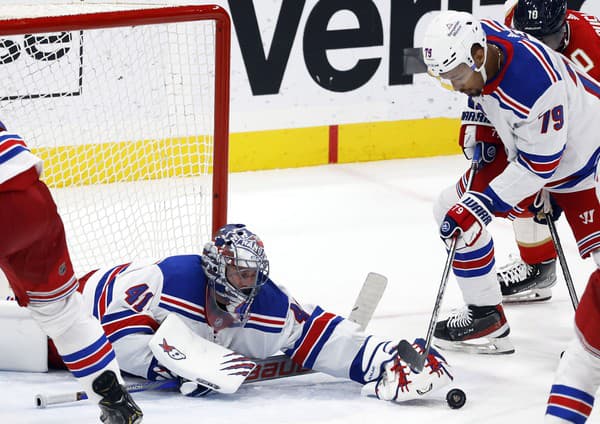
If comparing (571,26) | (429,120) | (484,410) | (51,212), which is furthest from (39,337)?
(429,120)

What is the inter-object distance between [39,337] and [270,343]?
642 millimetres

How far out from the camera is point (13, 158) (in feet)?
8.63

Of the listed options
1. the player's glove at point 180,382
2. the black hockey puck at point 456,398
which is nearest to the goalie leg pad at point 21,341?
the player's glove at point 180,382

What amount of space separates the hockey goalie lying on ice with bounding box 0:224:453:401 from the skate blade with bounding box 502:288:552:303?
3.29ft

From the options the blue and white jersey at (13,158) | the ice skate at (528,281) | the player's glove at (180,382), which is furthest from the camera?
the ice skate at (528,281)

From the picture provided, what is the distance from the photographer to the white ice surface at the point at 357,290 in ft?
11.0

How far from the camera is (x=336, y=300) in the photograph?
4.50 meters

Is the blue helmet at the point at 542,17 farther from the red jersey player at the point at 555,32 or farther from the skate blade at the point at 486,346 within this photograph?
the skate blade at the point at 486,346

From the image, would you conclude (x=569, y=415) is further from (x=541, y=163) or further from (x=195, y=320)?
(x=195, y=320)

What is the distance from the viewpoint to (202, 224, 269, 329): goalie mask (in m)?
3.31

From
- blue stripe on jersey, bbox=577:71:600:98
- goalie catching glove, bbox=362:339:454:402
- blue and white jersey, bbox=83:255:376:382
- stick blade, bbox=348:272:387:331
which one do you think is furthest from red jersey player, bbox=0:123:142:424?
blue stripe on jersey, bbox=577:71:600:98

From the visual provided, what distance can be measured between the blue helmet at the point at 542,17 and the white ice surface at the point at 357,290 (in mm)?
1015

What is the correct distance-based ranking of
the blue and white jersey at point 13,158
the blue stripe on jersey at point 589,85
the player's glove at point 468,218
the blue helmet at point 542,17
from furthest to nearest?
the blue helmet at point 542,17
the blue stripe on jersey at point 589,85
the player's glove at point 468,218
the blue and white jersey at point 13,158

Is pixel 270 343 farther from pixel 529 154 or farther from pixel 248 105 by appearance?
pixel 248 105
